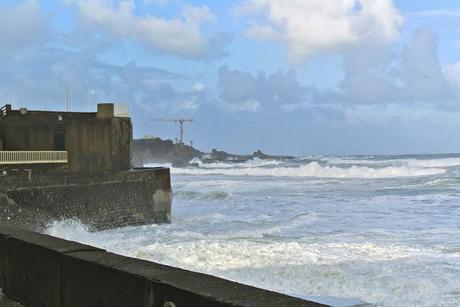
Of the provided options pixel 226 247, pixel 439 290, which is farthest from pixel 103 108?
pixel 439 290

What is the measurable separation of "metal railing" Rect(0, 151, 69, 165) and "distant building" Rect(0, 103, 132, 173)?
0.12 feet

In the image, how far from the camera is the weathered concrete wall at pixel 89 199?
16594 millimetres

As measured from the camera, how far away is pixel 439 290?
882cm

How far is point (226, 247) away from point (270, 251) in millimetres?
1164

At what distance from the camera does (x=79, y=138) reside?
2086cm

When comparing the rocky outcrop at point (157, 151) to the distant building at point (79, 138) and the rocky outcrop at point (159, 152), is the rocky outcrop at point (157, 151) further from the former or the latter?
the distant building at point (79, 138)

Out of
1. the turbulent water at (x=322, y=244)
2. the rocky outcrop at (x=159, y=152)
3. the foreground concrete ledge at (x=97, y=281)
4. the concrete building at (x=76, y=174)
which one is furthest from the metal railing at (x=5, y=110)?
the rocky outcrop at (x=159, y=152)

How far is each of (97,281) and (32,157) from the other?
16906mm

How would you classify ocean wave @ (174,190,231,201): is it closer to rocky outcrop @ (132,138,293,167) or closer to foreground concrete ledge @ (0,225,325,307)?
foreground concrete ledge @ (0,225,325,307)

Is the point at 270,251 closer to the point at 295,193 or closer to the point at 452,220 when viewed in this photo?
the point at 452,220

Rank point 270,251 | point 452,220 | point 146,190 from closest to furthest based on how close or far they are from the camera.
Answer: point 270,251
point 452,220
point 146,190

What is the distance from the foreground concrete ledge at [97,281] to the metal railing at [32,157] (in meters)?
14.3

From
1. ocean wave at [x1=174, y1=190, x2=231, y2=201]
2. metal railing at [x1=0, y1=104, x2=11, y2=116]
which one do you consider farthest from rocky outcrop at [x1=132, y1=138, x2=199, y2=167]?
metal railing at [x1=0, y1=104, x2=11, y2=116]

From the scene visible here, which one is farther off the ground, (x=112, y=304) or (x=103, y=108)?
(x=103, y=108)
